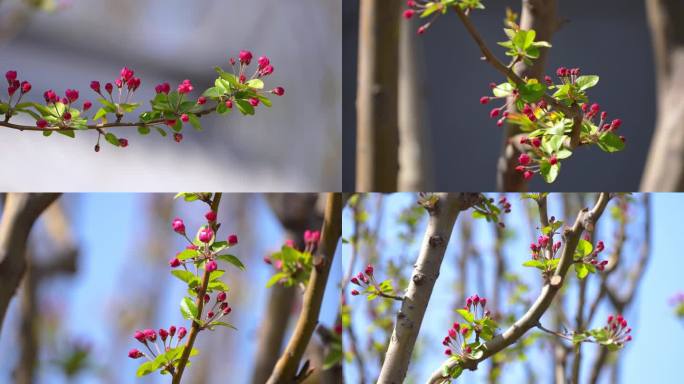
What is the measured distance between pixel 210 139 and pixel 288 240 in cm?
26

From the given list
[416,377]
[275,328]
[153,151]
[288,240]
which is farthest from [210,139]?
[416,377]

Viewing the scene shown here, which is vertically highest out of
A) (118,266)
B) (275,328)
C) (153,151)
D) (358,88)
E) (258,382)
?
(358,88)

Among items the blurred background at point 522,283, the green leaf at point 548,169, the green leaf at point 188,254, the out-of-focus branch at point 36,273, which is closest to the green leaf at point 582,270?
the green leaf at point 548,169

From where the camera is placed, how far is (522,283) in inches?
61.9

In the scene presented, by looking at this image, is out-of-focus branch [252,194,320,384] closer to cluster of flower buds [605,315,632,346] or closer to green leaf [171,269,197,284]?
green leaf [171,269,197,284]

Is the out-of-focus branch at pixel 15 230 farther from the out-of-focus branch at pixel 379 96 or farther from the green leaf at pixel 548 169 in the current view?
the green leaf at pixel 548 169

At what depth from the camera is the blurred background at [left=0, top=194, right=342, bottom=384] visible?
1552 mm

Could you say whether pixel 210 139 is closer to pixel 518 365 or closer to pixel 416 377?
pixel 416 377

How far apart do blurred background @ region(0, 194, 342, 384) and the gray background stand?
28 centimetres

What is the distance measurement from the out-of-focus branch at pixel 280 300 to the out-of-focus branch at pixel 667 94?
686 mm

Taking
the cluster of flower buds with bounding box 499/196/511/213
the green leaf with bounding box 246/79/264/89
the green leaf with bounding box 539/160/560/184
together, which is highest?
the green leaf with bounding box 246/79/264/89

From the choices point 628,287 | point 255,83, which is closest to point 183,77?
point 255,83

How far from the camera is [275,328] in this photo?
65.0 inches

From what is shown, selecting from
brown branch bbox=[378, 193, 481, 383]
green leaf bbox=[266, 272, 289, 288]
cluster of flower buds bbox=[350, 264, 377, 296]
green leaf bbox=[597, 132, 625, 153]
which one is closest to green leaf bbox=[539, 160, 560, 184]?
green leaf bbox=[597, 132, 625, 153]
